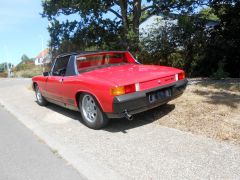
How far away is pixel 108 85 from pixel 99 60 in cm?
188

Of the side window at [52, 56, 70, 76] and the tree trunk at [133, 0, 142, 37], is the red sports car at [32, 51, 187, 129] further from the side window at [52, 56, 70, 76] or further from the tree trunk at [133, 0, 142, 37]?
the tree trunk at [133, 0, 142, 37]

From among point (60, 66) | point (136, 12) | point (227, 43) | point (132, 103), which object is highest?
point (136, 12)

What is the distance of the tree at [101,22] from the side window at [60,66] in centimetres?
607

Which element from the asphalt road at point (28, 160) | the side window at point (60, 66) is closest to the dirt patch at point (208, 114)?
the asphalt road at point (28, 160)

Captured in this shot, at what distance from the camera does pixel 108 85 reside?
17.4ft

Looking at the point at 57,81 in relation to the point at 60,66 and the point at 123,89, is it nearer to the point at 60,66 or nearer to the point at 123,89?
the point at 60,66

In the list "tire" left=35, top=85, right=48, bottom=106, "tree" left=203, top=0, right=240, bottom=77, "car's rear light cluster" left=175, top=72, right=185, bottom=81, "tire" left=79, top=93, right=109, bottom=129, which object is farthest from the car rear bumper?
"tree" left=203, top=0, right=240, bottom=77

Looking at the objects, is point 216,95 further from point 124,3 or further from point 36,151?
point 124,3

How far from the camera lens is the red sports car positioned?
5.32 metres

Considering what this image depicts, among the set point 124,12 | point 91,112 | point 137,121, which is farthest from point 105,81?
point 124,12

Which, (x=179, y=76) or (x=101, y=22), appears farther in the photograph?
(x=101, y=22)

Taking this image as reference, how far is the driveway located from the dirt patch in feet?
0.81

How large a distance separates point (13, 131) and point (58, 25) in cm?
987

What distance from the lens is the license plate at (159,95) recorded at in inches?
220
